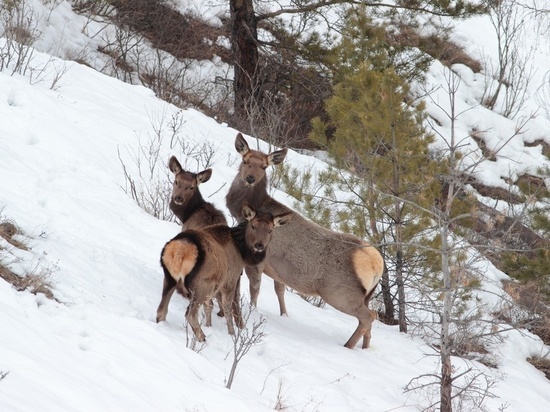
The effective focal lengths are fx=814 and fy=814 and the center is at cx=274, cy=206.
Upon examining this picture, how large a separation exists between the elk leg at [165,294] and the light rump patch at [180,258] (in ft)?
0.34

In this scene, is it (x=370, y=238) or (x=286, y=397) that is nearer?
(x=286, y=397)

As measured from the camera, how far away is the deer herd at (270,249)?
8734 millimetres

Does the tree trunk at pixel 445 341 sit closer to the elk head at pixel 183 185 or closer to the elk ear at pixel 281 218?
the elk ear at pixel 281 218

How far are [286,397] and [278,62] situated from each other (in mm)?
13652

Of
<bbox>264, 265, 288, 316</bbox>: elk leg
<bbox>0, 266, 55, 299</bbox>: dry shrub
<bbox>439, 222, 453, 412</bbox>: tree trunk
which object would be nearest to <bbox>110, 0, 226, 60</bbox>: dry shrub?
<bbox>264, 265, 288, 316</bbox>: elk leg

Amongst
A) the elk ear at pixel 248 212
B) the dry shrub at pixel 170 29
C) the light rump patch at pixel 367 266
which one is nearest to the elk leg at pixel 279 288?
the light rump patch at pixel 367 266

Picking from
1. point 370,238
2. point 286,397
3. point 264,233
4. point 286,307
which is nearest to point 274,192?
point 370,238

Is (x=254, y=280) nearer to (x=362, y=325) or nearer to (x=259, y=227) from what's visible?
(x=259, y=227)

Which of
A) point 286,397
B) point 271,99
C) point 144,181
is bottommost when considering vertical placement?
point 286,397

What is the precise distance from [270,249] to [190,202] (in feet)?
3.87

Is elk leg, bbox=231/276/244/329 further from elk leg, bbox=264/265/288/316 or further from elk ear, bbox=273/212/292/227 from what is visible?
elk leg, bbox=264/265/288/316

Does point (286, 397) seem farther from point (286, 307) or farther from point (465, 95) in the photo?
point (465, 95)

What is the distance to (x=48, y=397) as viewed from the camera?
4.81 metres

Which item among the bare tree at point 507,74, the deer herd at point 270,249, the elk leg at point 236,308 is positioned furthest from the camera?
the bare tree at point 507,74
